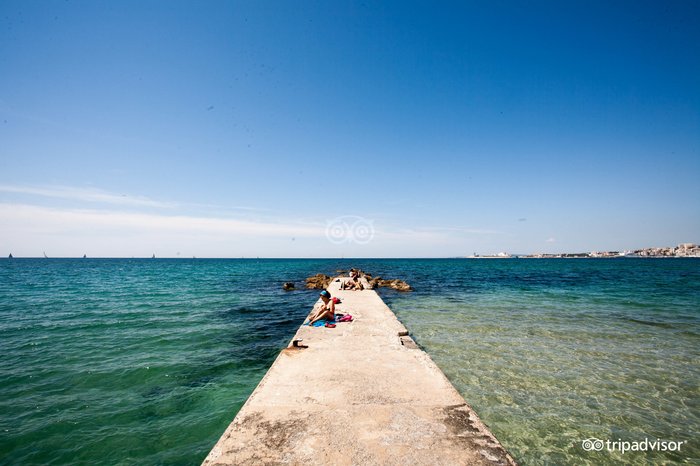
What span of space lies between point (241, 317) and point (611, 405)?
1423cm

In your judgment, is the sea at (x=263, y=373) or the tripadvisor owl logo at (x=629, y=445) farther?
the sea at (x=263, y=373)

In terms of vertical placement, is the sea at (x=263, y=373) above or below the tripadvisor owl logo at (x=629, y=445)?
above

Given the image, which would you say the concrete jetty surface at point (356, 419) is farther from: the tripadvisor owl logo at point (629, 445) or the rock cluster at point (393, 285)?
the rock cluster at point (393, 285)

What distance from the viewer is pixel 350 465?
3203mm

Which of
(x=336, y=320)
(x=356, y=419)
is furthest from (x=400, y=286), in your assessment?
(x=356, y=419)

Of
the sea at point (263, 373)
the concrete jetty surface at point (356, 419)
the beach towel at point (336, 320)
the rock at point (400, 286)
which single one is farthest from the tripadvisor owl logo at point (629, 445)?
the rock at point (400, 286)

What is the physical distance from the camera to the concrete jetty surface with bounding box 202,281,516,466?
133 inches

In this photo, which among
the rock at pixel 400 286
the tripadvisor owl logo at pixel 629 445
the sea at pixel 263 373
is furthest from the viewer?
the rock at pixel 400 286

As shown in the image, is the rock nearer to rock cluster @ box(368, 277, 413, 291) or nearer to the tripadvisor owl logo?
rock cluster @ box(368, 277, 413, 291)

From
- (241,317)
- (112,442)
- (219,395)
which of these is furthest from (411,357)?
(241,317)

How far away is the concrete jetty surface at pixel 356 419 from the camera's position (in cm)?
338

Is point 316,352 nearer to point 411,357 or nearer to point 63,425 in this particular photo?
point 411,357

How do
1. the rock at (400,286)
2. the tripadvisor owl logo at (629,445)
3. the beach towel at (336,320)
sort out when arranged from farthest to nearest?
the rock at (400,286), the beach towel at (336,320), the tripadvisor owl logo at (629,445)

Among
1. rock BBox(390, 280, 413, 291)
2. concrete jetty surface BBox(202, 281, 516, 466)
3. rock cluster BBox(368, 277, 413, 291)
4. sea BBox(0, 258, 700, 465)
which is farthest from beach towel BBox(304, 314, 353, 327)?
rock BBox(390, 280, 413, 291)
